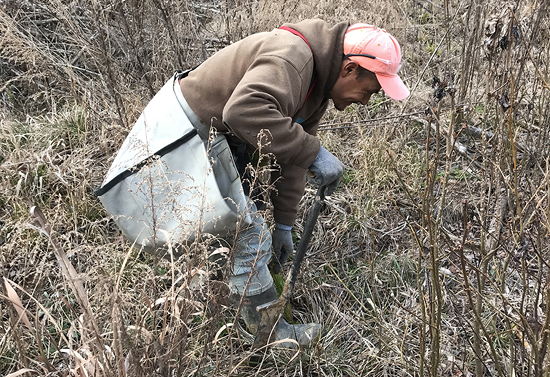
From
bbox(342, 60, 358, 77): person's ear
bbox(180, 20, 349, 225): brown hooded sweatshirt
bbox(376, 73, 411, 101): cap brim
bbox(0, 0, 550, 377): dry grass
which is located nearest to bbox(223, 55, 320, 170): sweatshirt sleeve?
bbox(180, 20, 349, 225): brown hooded sweatshirt

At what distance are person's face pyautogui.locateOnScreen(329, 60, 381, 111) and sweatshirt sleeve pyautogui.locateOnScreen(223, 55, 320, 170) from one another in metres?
0.23

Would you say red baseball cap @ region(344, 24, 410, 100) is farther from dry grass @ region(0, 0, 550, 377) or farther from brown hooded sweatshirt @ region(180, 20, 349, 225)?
dry grass @ region(0, 0, 550, 377)

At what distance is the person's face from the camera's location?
7.57 feet

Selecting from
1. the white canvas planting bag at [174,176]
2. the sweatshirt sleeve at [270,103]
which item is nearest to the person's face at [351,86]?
the sweatshirt sleeve at [270,103]

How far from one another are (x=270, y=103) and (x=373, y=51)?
0.62m

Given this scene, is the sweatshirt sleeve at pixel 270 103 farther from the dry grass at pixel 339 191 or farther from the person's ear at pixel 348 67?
the dry grass at pixel 339 191

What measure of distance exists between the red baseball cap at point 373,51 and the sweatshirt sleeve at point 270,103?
0.26 meters

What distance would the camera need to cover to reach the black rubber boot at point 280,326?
245 centimetres

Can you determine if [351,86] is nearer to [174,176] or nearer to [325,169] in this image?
[325,169]

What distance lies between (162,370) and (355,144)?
2943 millimetres

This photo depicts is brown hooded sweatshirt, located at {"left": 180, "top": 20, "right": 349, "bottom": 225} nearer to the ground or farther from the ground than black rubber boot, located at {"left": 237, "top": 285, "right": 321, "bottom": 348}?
farther from the ground

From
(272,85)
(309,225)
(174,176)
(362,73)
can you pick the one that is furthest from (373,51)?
(174,176)

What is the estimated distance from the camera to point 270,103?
6.54 feet

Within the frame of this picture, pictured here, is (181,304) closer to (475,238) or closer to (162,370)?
(162,370)
